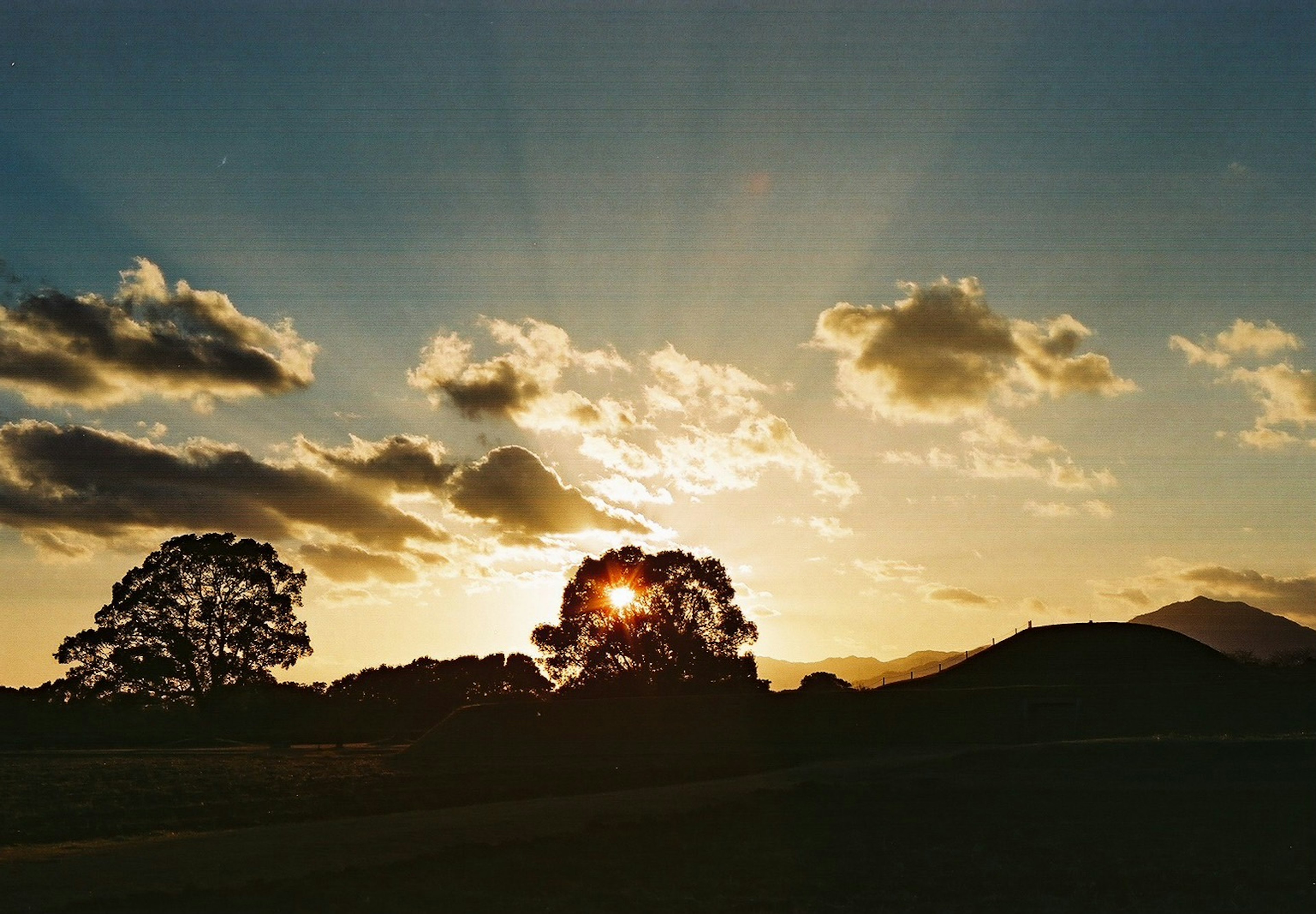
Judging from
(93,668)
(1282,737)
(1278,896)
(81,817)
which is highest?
(93,668)

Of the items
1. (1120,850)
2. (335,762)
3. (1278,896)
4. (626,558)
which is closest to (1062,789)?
(1120,850)

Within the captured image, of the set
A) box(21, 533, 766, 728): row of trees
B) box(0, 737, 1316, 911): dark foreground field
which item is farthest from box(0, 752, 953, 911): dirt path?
box(21, 533, 766, 728): row of trees

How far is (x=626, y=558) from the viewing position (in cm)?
7994

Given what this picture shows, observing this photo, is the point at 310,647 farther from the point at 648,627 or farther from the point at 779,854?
the point at 779,854

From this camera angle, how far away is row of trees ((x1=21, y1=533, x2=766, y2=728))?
2598 inches

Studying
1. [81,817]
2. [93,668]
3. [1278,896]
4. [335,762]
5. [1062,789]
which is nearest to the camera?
[1278,896]

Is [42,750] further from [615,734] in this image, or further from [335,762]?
[615,734]

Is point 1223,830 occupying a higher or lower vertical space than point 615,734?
lower

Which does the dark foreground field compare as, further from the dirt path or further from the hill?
the hill

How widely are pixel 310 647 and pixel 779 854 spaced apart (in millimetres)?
55373

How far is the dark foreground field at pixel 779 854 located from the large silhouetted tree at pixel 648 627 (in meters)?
44.3

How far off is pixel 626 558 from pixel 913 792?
166 ft

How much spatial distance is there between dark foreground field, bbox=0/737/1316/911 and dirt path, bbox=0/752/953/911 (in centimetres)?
8

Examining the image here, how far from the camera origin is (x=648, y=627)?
77.6m
